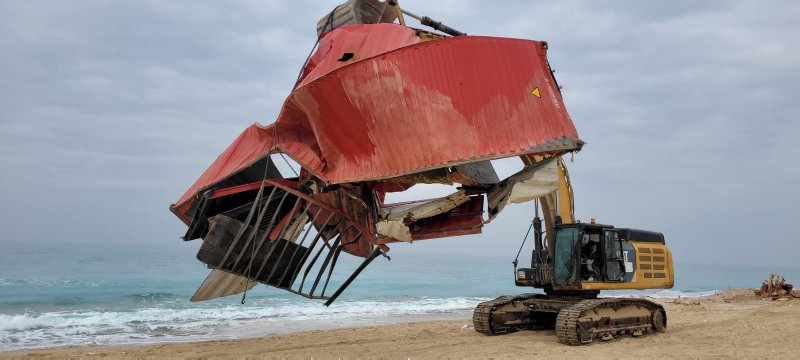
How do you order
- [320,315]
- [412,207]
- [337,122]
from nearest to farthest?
[337,122]
[412,207]
[320,315]

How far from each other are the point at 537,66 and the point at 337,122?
322cm

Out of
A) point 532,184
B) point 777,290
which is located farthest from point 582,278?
point 777,290

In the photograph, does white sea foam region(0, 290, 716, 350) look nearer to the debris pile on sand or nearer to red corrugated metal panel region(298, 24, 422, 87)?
red corrugated metal panel region(298, 24, 422, 87)

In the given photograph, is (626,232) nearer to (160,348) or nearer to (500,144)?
(500,144)

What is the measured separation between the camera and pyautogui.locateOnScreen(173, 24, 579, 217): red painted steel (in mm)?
8320

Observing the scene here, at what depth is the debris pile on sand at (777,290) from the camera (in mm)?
24261

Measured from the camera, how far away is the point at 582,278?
12.0m

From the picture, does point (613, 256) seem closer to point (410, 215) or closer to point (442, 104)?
point (410, 215)

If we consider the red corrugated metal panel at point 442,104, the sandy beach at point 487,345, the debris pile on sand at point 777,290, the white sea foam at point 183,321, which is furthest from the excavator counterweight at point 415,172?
the debris pile on sand at point 777,290

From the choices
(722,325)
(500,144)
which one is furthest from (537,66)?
(722,325)

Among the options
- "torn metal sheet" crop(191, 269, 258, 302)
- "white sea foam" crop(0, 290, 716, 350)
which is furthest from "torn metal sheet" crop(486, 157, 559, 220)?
"white sea foam" crop(0, 290, 716, 350)

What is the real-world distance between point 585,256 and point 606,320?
4.45 ft

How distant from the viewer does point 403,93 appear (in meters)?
8.36

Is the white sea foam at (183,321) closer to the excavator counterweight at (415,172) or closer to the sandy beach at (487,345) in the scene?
the sandy beach at (487,345)
